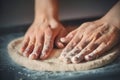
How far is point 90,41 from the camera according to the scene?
0.60 meters

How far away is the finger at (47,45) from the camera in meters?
0.58

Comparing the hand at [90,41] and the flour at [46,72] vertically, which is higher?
the hand at [90,41]

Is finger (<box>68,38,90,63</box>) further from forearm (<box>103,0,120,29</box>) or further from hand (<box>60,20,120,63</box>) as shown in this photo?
forearm (<box>103,0,120,29</box>)

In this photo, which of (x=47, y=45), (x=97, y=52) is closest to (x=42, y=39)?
(x=47, y=45)

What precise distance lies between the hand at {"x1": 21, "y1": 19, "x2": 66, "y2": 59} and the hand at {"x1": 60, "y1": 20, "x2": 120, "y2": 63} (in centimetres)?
3

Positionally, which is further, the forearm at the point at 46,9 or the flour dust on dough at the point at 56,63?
the forearm at the point at 46,9

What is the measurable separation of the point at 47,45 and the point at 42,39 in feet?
0.12

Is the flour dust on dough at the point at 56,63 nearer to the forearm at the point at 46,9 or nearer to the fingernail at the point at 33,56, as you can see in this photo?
the fingernail at the point at 33,56

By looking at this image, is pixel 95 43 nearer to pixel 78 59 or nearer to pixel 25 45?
pixel 78 59

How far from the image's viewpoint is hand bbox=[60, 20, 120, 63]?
1.81ft

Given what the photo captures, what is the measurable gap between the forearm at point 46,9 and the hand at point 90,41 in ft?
0.39

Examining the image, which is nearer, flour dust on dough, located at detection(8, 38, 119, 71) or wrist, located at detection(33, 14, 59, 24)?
flour dust on dough, located at detection(8, 38, 119, 71)

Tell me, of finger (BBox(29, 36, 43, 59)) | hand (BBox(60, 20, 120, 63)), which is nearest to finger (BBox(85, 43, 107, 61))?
hand (BBox(60, 20, 120, 63))

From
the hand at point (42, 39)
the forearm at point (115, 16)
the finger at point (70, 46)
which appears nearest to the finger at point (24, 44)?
the hand at point (42, 39)
